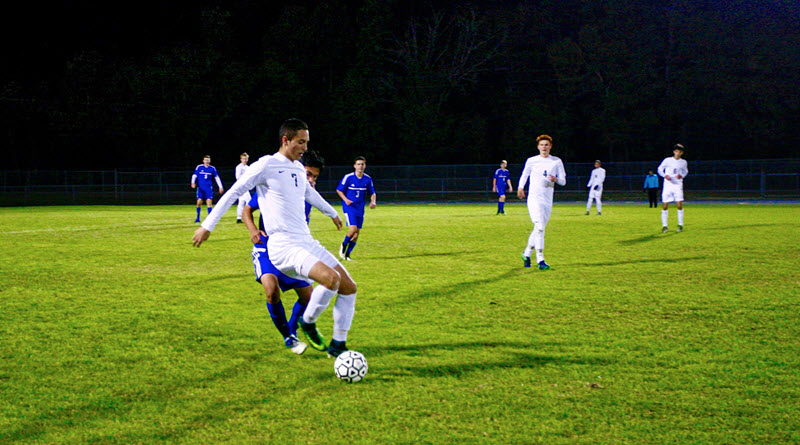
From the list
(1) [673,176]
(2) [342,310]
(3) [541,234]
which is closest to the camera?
(2) [342,310]

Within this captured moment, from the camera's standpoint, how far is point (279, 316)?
20.9 feet

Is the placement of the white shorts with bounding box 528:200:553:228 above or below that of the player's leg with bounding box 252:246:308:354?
above

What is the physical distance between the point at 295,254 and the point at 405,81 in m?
54.0

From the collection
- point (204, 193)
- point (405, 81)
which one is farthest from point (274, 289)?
point (405, 81)

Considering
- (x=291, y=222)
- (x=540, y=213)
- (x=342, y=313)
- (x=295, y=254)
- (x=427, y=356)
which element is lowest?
(x=427, y=356)

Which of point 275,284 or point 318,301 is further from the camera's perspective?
point 275,284

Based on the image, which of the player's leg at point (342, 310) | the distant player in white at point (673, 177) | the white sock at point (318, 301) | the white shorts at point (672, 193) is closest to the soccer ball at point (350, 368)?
the player's leg at point (342, 310)

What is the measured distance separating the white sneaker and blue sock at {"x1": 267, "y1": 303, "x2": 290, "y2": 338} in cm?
7

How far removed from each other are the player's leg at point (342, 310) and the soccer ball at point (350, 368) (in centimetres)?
44

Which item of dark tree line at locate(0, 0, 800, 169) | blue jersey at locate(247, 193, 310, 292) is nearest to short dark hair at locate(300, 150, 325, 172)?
blue jersey at locate(247, 193, 310, 292)

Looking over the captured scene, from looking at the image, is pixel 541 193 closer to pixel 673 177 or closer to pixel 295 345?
pixel 295 345

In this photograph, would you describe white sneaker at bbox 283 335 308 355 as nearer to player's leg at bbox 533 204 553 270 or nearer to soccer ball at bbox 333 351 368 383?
soccer ball at bbox 333 351 368 383

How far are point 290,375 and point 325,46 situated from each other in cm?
5438

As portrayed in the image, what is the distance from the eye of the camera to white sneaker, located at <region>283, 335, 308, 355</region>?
625 cm
